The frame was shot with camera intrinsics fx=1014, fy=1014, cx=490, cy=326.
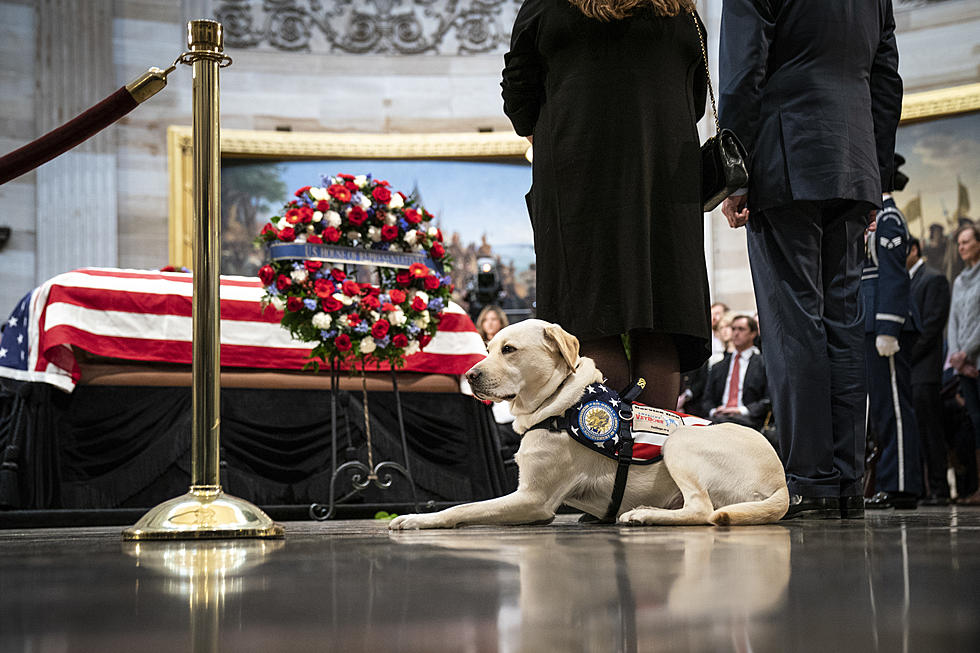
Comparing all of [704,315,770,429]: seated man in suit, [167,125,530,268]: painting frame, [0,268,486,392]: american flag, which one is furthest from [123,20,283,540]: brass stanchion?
[167,125,530,268]: painting frame

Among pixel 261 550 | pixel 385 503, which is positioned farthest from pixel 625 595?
pixel 385 503

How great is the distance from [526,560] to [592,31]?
2127 millimetres

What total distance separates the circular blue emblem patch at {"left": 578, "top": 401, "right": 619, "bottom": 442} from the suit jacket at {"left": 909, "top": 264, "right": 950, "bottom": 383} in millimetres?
5650

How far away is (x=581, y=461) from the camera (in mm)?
2998

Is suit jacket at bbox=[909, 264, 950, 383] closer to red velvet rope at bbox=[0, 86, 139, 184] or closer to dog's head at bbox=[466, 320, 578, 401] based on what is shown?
dog's head at bbox=[466, 320, 578, 401]

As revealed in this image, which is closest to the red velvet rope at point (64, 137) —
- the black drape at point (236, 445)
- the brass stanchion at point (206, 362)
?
the brass stanchion at point (206, 362)

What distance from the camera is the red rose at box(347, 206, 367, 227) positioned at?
17.1 feet

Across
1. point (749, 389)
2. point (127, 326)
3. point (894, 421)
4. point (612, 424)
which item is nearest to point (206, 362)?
point (612, 424)

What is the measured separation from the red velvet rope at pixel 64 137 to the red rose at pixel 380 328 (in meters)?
2.15

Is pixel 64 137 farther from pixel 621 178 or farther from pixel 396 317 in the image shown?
pixel 396 317

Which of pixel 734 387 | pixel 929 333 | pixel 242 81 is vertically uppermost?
pixel 242 81

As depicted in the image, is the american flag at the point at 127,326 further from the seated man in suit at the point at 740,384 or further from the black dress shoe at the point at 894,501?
the seated man in suit at the point at 740,384

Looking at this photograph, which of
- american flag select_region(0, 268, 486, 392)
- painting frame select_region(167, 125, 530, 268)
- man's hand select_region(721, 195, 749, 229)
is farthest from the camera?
painting frame select_region(167, 125, 530, 268)

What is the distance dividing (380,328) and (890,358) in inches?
135
